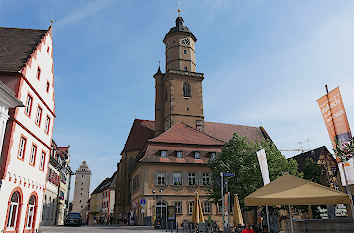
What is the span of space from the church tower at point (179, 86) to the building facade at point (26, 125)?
26229mm

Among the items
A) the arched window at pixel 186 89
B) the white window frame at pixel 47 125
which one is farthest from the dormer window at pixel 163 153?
the white window frame at pixel 47 125

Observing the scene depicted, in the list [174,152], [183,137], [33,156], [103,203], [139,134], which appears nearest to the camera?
[33,156]

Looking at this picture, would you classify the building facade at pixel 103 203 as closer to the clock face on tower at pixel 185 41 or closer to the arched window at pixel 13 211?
the clock face on tower at pixel 185 41

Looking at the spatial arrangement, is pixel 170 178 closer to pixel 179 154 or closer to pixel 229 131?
pixel 179 154

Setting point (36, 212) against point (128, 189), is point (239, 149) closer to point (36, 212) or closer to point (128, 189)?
point (36, 212)

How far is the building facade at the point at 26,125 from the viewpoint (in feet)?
52.7

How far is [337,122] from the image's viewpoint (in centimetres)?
1208

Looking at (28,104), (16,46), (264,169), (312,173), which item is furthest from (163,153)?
(16,46)

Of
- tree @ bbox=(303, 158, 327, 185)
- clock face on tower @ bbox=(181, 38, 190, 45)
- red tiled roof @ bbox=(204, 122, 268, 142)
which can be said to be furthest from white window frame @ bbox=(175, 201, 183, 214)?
clock face on tower @ bbox=(181, 38, 190, 45)

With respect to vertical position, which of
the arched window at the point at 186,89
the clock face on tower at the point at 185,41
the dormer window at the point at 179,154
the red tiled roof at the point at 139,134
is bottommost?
the dormer window at the point at 179,154

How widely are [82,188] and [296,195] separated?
116250 millimetres

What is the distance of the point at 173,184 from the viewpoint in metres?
37.6

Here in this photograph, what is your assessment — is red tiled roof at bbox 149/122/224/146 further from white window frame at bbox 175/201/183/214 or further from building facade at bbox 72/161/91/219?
building facade at bbox 72/161/91/219

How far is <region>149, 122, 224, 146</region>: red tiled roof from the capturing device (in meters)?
40.0
